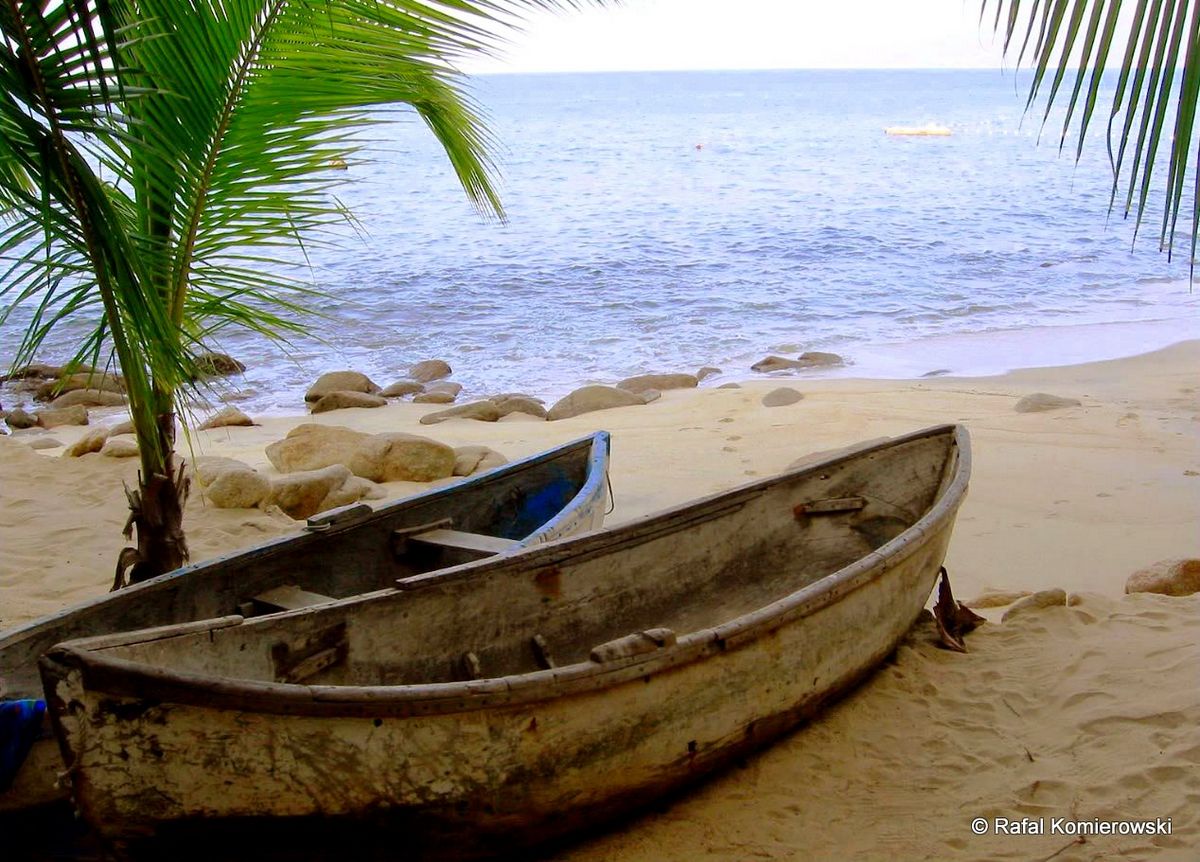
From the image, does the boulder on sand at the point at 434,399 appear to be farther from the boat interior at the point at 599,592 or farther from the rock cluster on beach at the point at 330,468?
the boat interior at the point at 599,592

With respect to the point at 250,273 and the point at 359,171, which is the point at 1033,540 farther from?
the point at 359,171

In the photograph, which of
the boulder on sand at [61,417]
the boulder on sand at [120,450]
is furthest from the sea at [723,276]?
the boulder on sand at [120,450]

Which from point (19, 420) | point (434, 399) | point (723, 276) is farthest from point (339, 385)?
point (723, 276)

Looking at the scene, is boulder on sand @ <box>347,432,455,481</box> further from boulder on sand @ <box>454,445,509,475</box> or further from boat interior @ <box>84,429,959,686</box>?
boat interior @ <box>84,429,959,686</box>

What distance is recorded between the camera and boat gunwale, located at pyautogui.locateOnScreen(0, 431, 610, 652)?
3.27m

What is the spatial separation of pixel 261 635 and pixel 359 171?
40.7 metres

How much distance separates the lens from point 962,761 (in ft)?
12.3

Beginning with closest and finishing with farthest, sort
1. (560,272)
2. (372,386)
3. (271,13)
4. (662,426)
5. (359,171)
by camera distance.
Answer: (271,13) → (662,426) → (372,386) → (560,272) → (359,171)

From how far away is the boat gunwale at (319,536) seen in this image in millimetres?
3271

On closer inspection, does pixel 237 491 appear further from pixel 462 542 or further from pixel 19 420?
pixel 19 420

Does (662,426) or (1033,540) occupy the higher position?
(1033,540)

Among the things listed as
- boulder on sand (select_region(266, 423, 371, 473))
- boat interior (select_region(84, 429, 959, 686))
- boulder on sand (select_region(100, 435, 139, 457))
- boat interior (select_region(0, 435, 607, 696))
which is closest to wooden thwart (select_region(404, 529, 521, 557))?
boat interior (select_region(0, 435, 607, 696))

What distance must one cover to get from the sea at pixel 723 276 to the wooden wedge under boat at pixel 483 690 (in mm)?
1600

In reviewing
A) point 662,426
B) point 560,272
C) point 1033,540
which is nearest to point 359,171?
point 560,272
